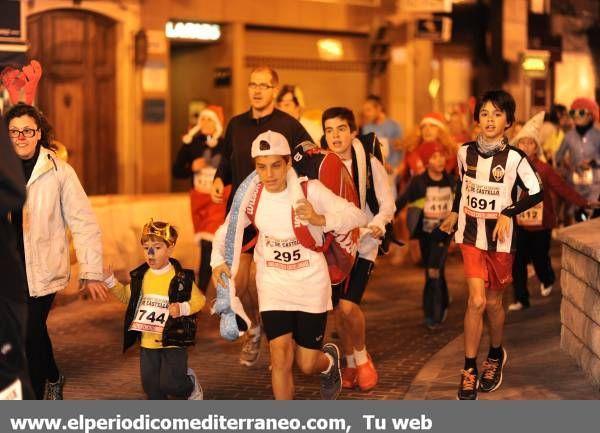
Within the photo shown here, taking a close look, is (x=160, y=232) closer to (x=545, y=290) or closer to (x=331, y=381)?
(x=331, y=381)

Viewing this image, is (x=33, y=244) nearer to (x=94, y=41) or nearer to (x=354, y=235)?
(x=354, y=235)

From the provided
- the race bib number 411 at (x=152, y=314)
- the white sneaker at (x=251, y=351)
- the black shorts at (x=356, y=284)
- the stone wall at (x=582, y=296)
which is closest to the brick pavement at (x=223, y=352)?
the white sneaker at (x=251, y=351)

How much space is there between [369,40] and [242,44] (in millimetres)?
4379

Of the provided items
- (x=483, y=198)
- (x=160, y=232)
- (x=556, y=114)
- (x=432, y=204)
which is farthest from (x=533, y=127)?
(x=556, y=114)

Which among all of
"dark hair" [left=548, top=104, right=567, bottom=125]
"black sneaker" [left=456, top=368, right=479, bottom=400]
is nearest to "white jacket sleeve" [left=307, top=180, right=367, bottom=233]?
"black sneaker" [left=456, top=368, right=479, bottom=400]

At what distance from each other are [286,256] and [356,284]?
179 centimetres

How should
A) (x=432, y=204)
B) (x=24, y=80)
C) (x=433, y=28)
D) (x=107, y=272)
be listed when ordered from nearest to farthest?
(x=107, y=272)
(x=24, y=80)
(x=432, y=204)
(x=433, y=28)

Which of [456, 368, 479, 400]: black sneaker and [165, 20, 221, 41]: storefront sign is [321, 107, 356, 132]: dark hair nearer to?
[456, 368, 479, 400]: black sneaker

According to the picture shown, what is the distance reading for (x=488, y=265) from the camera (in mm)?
8727

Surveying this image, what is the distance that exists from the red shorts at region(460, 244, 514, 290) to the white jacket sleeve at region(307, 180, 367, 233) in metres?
1.28

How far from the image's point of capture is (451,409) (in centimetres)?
711

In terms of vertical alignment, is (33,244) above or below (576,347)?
above

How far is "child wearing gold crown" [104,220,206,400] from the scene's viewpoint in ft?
26.7

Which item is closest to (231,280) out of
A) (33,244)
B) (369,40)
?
(33,244)
